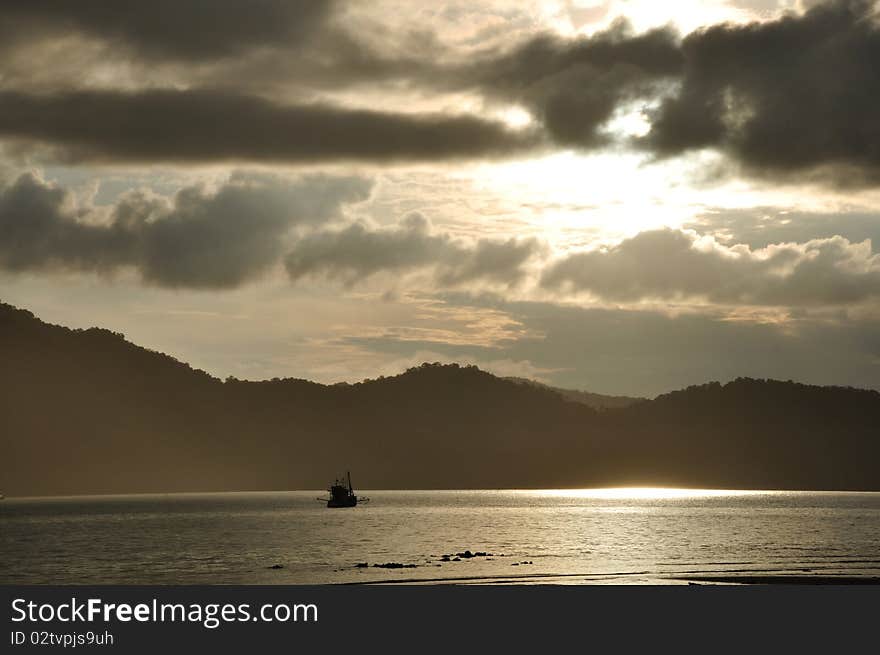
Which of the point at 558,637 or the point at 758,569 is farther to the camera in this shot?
the point at 758,569

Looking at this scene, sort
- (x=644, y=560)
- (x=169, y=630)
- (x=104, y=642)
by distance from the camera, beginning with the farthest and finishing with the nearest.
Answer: (x=644, y=560) → (x=169, y=630) → (x=104, y=642)

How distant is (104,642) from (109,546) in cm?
13646

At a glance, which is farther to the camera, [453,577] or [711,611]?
[453,577]

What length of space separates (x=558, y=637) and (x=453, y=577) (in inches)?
1974

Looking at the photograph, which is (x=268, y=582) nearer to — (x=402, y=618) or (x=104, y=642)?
(x=402, y=618)

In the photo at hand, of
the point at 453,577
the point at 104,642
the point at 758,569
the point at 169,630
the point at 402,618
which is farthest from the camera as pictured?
the point at 758,569

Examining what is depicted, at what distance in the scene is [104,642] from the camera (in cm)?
6631

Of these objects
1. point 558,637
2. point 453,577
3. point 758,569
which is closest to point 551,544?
point 758,569

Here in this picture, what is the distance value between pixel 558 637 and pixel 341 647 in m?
14.6

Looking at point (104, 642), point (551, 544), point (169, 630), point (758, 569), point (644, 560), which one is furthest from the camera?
point (551, 544)

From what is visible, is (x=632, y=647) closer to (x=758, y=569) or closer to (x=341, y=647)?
(x=341, y=647)

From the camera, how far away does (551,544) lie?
188250mm

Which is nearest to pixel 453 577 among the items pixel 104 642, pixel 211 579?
pixel 211 579

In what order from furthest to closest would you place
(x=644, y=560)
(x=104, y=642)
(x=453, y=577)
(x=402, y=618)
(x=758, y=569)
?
(x=644, y=560) → (x=758, y=569) → (x=453, y=577) → (x=402, y=618) → (x=104, y=642)
